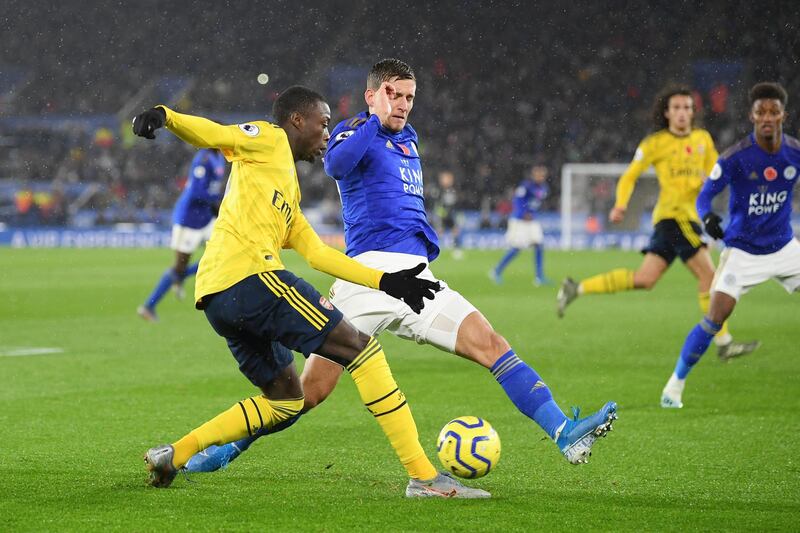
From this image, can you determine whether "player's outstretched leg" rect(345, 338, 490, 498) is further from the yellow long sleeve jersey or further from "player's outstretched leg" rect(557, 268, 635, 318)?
"player's outstretched leg" rect(557, 268, 635, 318)

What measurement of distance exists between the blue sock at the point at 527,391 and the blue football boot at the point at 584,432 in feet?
0.46

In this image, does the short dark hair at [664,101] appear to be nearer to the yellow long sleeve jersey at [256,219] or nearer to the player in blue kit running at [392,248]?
the player in blue kit running at [392,248]

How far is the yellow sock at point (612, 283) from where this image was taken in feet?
32.2

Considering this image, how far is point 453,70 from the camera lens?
126 feet

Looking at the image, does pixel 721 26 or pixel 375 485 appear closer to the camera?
pixel 375 485

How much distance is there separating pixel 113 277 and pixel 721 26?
22487 millimetres

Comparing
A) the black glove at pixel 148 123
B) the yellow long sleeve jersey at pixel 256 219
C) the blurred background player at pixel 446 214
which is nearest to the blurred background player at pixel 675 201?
the yellow long sleeve jersey at pixel 256 219

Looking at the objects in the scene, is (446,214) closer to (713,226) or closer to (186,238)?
(186,238)

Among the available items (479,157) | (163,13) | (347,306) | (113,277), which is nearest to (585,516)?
(347,306)

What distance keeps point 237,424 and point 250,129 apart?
4.37 feet

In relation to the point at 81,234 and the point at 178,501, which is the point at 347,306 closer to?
the point at 178,501

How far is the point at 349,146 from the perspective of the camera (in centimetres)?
511

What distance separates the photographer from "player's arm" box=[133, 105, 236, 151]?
Answer: 13.5 feet

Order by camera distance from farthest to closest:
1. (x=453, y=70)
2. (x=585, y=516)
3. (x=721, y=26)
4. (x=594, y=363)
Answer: (x=453, y=70) → (x=721, y=26) → (x=594, y=363) → (x=585, y=516)
